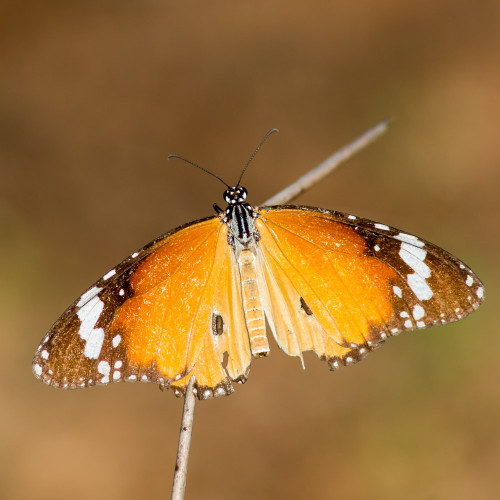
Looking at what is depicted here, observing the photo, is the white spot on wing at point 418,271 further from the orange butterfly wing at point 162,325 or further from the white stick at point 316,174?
the orange butterfly wing at point 162,325

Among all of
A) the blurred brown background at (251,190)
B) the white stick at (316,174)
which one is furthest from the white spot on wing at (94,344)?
the blurred brown background at (251,190)

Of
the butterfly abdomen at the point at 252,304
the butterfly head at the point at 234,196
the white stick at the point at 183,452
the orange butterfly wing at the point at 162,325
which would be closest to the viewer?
the white stick at the point at 183,452

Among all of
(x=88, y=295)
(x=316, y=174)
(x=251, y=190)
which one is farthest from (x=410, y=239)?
(x=251, y=190)

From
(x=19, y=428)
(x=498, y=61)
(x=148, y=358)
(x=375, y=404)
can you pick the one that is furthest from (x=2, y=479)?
(x=498, y=61)

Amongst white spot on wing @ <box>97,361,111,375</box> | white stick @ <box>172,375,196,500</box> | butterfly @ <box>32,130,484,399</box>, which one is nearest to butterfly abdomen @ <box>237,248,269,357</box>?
butterfly @ <box>32,130,484,399</box>

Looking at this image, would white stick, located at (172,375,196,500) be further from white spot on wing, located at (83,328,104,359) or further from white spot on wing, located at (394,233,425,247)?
white spot on wing, located at (394,233,425,247)

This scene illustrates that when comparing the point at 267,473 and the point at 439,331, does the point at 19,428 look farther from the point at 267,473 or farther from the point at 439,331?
the point at 439,331
